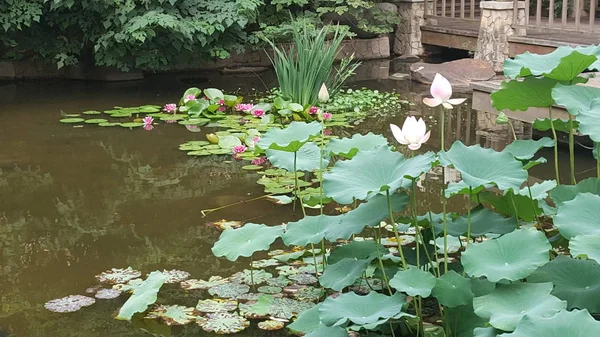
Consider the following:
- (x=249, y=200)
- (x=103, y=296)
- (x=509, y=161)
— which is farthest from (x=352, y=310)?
(x=249, y=200)

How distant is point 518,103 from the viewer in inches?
100

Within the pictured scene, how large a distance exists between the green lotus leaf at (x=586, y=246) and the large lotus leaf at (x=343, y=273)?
2.05 feet

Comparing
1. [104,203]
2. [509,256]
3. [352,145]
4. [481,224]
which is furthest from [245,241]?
[104,203]

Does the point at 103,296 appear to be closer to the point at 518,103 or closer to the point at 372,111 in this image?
the point at 518,103

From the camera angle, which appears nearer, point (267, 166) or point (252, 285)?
point (252, 285)

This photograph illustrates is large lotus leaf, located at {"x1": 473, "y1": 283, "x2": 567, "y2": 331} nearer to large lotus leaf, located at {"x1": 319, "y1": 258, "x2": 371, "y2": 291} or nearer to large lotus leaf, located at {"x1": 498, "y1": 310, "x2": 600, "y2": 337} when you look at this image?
large lotus leaf, located at {"x1": 498, "y1": 310, "x2": 600, "y2": 337}

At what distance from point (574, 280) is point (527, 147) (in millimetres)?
623

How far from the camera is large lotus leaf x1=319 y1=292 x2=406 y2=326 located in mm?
1956

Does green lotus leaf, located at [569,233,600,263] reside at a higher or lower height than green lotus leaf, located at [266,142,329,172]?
higher

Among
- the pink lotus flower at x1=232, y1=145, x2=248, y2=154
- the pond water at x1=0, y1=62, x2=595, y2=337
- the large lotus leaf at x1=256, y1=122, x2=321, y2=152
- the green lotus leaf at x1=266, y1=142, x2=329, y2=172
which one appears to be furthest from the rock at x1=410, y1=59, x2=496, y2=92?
the large lotus leaf at x1=256, y1=122, x2=321, y2=152

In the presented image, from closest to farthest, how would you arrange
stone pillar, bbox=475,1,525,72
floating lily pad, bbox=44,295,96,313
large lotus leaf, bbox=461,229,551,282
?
1. large lotus leaf, bbox=461,229,551,282
2. floating lily pad, bbox=44,295,96,313
3. stone pillar, bbox=475,1,525,72

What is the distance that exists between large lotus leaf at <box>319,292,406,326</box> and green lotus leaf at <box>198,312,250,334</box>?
546 mm

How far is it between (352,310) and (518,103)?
38.6 inches

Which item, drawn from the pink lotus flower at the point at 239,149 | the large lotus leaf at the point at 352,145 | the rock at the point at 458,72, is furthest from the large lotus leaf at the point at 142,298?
the rock at the point at 458,72
